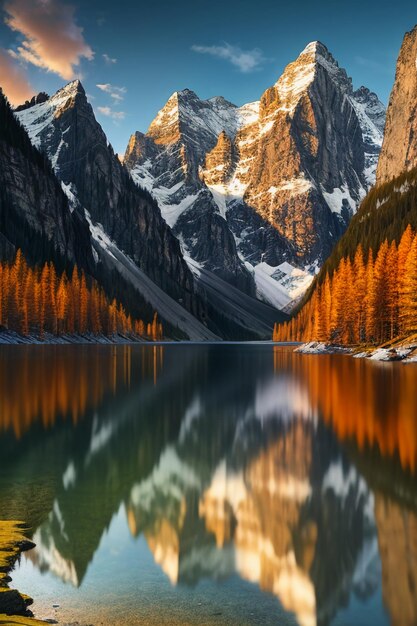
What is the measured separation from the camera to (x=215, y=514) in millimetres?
11219

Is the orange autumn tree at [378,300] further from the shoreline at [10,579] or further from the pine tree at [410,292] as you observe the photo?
the shoreline at [10,579]

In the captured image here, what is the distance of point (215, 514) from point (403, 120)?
196005 mm

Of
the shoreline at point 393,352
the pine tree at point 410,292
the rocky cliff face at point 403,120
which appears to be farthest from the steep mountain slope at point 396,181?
the shoreline at point 393,352

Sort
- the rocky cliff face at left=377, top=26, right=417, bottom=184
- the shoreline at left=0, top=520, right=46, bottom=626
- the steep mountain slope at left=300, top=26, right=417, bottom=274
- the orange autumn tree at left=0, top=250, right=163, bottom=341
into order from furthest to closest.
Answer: the rocky cliff face at left=377, top=26, right=417, bottom=184 → the steep mountain slope at left=300, top=26, right=417, bottom=274 → the orange autumn tree at left=0, top=250, right=163, bottom=341 → the shoreline at left=0, top=520, right=46, bottom=626

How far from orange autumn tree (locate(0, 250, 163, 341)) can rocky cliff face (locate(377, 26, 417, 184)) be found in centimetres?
10414

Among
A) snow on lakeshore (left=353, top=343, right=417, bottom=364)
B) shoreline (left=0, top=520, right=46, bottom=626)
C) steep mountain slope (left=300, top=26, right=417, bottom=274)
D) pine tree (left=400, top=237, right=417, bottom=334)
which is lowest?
shoreline (left=0, top=520, right=46, bottom=626)

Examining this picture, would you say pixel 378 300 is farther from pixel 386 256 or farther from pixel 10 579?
pixel 10 579

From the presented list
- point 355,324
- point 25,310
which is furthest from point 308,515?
point 25,310

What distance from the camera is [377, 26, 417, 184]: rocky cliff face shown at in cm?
17475

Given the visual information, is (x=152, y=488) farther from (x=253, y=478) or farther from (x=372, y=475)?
(x=372, y=475)

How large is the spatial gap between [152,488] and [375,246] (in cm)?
13138

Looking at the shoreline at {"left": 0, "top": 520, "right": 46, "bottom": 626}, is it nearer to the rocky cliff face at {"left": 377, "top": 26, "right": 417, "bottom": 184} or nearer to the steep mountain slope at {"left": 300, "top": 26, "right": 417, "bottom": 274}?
the steep mountain slope at {"left": 300, "top": 26, "right": 417, "bottom": 274}

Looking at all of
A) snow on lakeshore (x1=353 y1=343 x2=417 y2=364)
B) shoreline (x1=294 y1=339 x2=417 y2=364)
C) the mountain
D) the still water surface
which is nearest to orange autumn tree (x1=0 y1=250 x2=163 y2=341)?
the mountain

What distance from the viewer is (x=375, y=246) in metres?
136
